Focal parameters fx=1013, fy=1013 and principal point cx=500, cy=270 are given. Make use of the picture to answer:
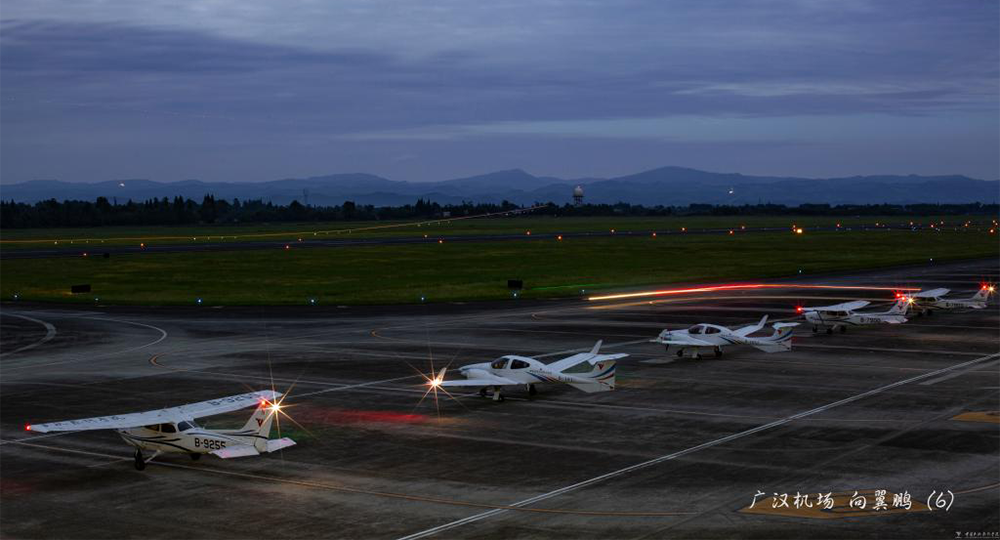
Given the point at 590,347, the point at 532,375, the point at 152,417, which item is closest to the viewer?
the point at 152,417

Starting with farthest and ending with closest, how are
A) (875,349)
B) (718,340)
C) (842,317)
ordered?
(842,317) → (875,349) → (718,340)

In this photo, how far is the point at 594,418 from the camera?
134 ft

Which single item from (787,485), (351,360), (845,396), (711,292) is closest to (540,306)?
(711,292)

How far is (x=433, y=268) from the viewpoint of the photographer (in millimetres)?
121688

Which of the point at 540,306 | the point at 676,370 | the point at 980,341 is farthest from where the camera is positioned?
the point at 540,306

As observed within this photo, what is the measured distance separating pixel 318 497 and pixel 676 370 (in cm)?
2662

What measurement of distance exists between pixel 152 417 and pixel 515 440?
41.6 feet

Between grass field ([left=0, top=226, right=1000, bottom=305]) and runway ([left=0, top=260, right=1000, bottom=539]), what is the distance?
2617cm

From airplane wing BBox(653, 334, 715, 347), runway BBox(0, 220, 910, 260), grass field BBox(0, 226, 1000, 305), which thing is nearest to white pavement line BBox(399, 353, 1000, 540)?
airplane wing BBox(653, 334, 715, 347)

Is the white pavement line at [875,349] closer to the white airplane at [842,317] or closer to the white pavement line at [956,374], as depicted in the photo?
the white pavement line at [956,374]

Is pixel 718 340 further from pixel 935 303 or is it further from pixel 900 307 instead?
pixel 935 303

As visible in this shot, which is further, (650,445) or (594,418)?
(594,418)

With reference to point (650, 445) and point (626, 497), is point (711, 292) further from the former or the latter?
point (626, 497)

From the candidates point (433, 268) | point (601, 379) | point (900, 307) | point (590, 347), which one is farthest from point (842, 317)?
point (433, 268)
